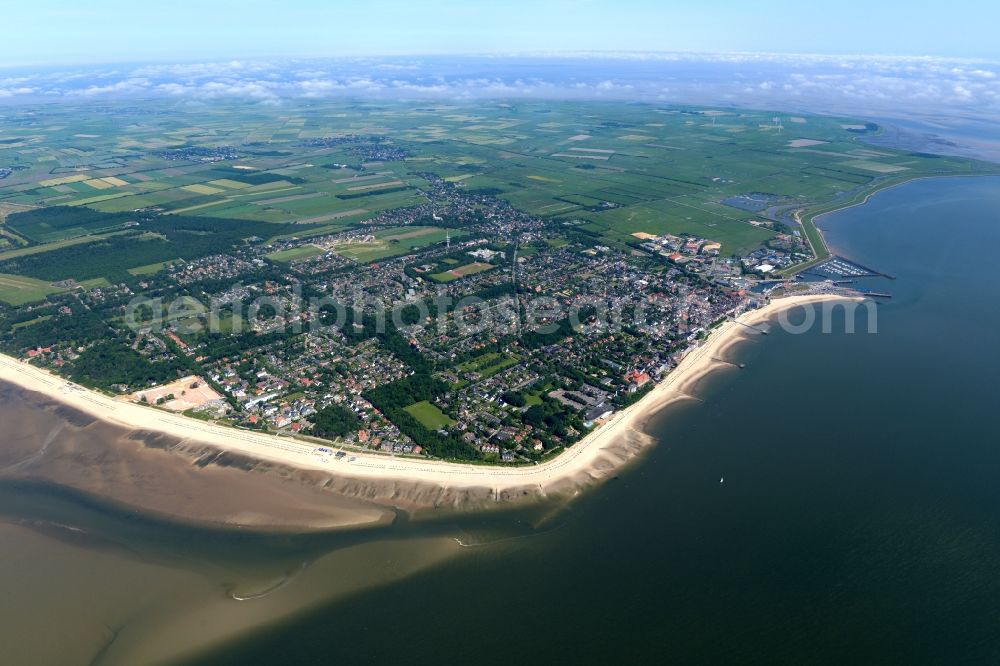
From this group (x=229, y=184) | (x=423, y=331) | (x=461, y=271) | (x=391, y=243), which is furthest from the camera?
(x=229, y=184)

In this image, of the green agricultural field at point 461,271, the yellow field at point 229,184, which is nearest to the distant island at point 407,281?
the green agricultural field at point 461,271

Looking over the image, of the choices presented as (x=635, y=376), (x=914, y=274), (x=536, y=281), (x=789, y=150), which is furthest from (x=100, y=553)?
(x=789, y=150)

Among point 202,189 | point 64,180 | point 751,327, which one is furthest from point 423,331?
point 64,180

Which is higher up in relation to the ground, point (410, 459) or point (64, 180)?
point (64, 180)

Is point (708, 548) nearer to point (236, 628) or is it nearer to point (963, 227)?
point (236, 628)

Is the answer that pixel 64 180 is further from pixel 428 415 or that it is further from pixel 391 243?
pixel 428 415

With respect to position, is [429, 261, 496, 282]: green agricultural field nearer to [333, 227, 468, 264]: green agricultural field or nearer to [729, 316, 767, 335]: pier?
[333, 227, 468, 264]: green agricultural field
